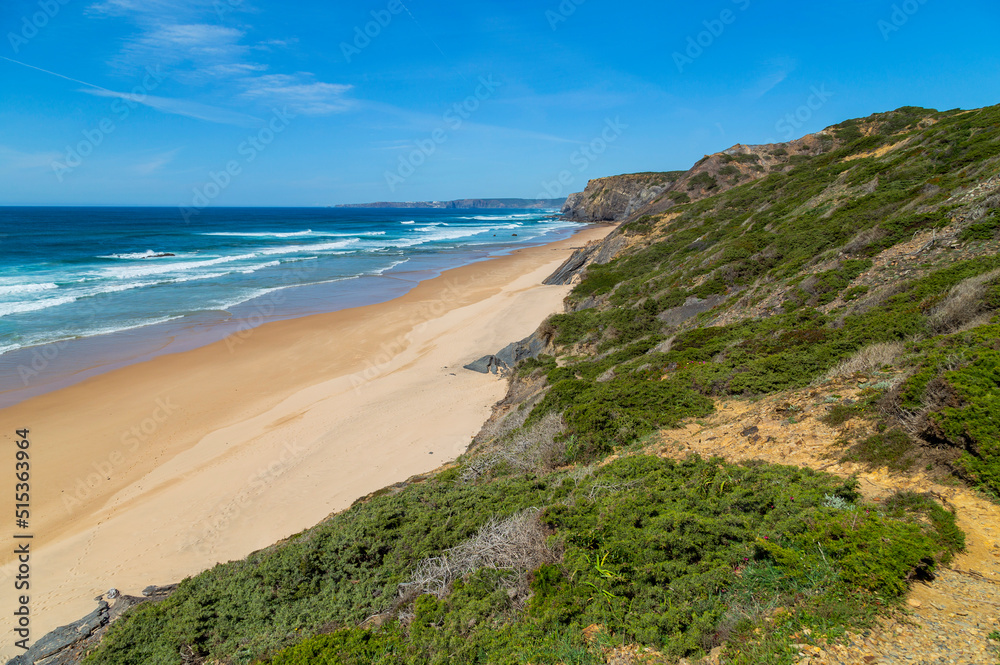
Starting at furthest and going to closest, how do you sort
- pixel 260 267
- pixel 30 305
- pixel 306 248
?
pixel 306 248 → pixel 260 267 → pixel 30 305

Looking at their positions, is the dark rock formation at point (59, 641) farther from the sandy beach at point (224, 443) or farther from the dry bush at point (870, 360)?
the dry bush at point (870, 360)

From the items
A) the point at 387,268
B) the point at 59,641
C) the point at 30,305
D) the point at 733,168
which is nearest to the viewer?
the point at 59,641

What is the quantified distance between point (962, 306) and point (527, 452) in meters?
7.05

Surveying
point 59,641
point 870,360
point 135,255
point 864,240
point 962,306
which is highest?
point 135,255

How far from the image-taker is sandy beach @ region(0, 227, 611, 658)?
8.77 m

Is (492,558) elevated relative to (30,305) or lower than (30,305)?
lower

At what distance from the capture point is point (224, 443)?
1267 centimetres

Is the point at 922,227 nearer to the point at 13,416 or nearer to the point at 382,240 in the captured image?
the point at 13,416

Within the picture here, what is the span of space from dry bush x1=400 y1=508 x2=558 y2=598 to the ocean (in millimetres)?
17426

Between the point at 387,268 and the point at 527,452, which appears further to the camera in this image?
the point at 387,268

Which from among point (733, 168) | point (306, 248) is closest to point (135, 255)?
point (306, 248)

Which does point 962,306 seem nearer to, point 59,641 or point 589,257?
point 59,641

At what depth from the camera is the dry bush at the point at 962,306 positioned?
269 inches

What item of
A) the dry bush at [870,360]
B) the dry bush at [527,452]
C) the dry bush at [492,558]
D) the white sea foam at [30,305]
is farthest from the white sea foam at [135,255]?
the dry bush at [870,360]
